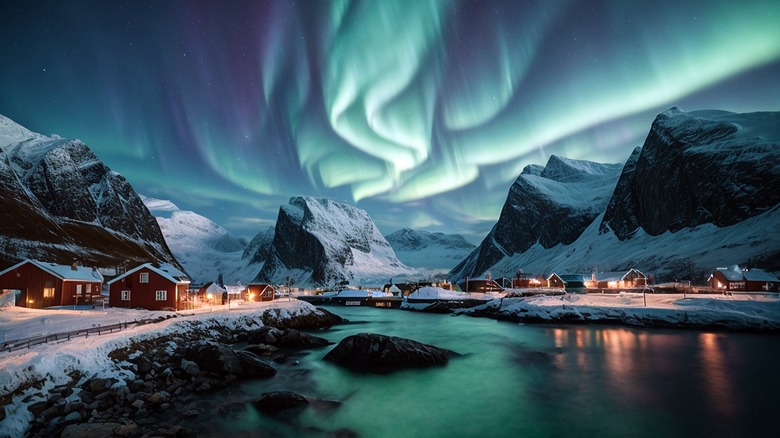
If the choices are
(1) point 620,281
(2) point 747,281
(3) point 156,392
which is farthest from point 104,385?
(1) point 620,281

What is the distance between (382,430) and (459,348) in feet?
93.2

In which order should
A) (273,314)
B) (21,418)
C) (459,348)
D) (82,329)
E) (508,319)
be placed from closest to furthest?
(21,418), (82,329), (459,348), (273,314), (508,319)

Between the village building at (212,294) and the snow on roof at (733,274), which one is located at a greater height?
the snow on roof at (733,274)

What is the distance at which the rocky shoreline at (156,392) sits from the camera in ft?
62.7

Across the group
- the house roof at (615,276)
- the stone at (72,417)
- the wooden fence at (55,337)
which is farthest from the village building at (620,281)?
the stone at (72,417)

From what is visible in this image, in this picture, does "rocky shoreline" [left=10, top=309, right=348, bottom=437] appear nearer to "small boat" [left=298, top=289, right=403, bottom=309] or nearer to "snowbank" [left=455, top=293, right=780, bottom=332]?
"snowbank" [left=455, top=293, right=780, bottom=332]

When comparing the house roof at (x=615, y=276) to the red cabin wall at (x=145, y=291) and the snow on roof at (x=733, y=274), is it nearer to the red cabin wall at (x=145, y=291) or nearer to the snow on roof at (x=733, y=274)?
the snow on roof at (x=733, y=274)

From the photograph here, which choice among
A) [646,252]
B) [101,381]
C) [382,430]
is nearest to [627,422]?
[382,430]

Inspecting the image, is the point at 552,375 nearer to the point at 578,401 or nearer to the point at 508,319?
the point at 578,401

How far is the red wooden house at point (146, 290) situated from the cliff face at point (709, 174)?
583ft

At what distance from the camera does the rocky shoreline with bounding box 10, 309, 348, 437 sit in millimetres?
19125

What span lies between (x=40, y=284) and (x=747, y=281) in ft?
430

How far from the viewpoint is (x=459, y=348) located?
48.5 metres

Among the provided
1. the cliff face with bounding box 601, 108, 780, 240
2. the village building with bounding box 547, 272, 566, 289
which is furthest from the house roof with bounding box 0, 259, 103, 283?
the cliff face with bounding box 601, 108, 780, 240
